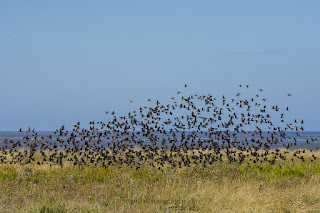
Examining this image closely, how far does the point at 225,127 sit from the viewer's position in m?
16.8

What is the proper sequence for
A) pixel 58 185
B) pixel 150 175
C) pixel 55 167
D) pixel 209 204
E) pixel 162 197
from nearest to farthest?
pixel 209 204, pixel 162 197, pixel 58 185, pixel 150 175, pixel 55 167

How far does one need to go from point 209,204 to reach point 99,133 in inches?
311

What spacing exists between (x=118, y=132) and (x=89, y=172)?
6.67 feet

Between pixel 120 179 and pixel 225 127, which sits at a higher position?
pixel 225 127

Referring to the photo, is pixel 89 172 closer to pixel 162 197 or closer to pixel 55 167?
pixel 55 167

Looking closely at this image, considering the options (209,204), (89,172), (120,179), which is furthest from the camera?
(89,172)

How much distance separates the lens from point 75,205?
926cm

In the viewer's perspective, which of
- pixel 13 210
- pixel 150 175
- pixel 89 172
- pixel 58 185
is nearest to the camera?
pixel 13 210

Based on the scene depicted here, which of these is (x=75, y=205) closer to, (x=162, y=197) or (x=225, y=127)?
(x=162, y=197)

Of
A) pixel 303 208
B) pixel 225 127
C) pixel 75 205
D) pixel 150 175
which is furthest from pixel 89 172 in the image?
pixel 303 208

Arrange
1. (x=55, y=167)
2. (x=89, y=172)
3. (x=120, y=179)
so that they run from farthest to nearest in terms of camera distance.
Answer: (x=55, y=167) → (x=89, y=172) → (x=120, y=179)

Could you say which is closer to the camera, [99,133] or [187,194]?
[187,194]

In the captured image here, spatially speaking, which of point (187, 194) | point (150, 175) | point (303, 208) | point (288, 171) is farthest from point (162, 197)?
point (288, 171)

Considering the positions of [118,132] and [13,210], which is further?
[118,132]
